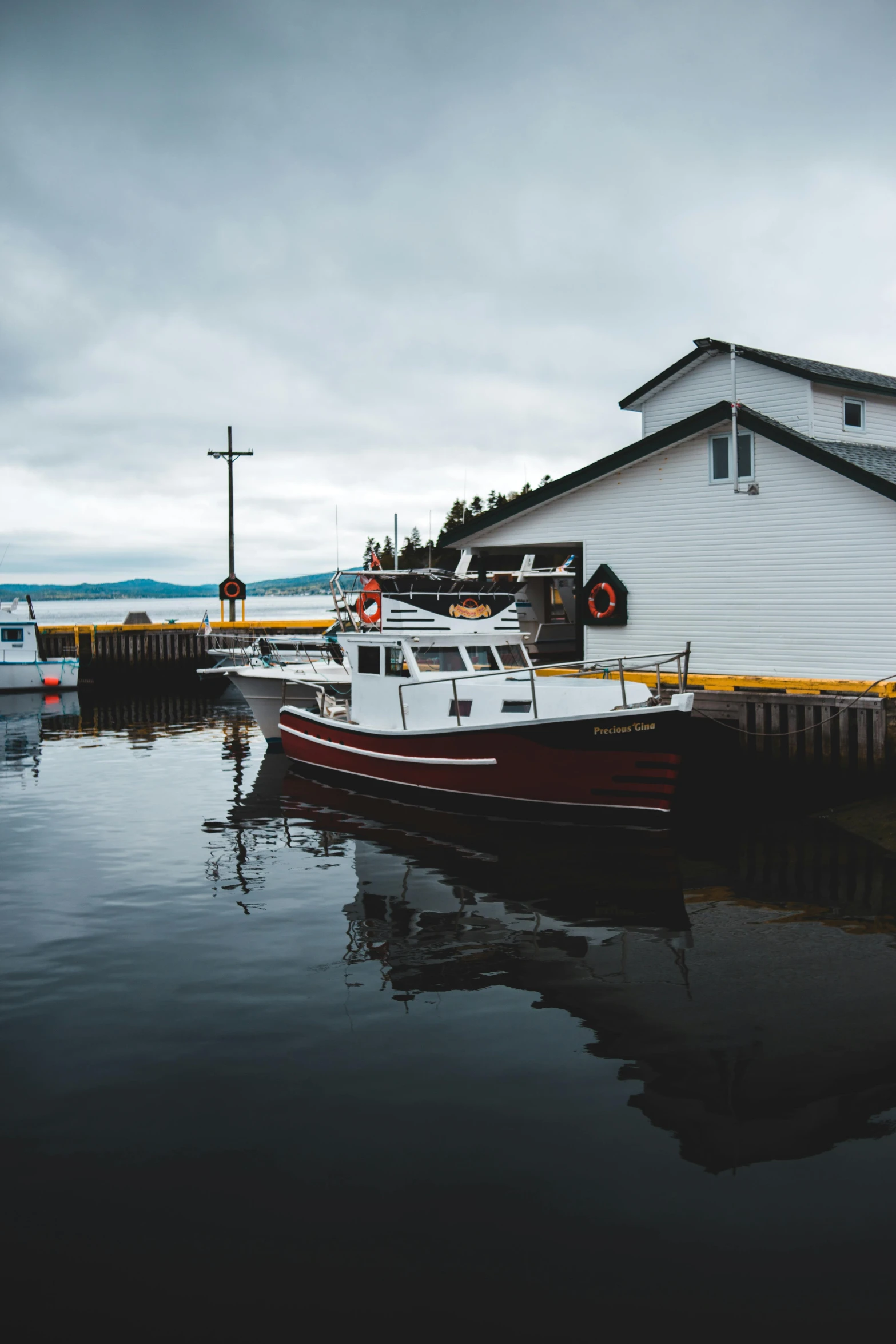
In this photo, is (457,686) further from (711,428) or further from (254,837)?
(711,428)

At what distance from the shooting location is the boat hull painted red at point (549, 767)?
513 inches

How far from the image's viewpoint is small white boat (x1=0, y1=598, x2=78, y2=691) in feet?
119

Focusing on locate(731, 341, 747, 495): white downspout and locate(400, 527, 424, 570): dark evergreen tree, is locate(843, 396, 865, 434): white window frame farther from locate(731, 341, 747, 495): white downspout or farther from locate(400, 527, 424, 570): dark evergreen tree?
locate(400, 527, 424, 570): dark evergreen tree

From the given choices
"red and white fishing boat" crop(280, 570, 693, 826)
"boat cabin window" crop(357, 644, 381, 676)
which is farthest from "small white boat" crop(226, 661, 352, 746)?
"boat cabin window" crop(357, 644, 381, 676)

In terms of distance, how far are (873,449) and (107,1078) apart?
742 inches

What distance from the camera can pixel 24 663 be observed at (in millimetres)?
36312

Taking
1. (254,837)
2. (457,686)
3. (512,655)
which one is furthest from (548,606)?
(254,837)

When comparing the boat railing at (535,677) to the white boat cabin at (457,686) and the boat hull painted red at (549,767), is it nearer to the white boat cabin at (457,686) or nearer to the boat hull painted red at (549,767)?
the white boat cabin at (457,686)

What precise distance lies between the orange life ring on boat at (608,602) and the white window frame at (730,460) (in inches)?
126

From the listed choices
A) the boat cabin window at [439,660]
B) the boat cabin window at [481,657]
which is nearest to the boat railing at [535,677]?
the boat cabin window at [481,657]

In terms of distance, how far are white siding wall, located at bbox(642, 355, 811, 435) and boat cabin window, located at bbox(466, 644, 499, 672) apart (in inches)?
318

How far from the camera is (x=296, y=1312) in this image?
441 centimetres

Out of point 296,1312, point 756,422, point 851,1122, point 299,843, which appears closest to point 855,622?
point 756,422

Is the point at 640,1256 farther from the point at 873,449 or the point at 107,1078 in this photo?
the point at 873,449
